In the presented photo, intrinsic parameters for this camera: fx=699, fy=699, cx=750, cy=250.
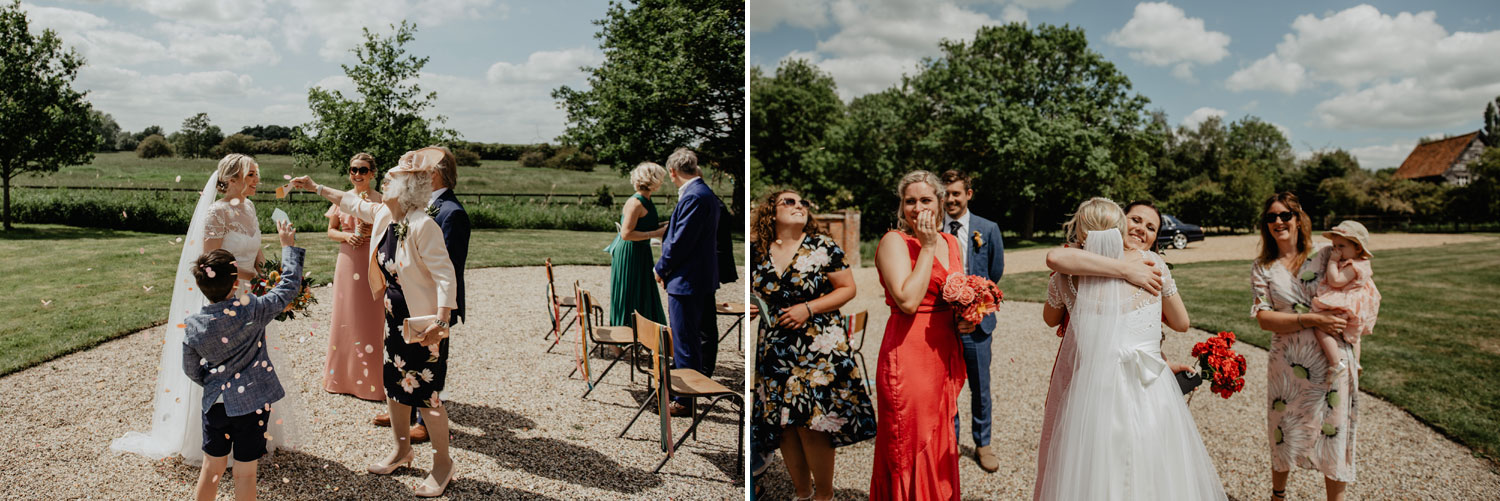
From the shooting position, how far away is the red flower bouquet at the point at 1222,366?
332cm

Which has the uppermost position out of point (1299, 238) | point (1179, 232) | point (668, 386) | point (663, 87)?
point (663, 87)

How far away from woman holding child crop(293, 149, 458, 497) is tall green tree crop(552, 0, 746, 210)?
6.40 feet

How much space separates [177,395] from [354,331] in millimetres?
1126

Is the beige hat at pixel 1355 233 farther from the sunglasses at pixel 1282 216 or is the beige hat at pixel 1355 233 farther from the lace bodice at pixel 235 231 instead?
the lace bodice at pixel 235 231

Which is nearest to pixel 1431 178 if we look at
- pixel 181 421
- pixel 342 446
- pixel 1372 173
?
pixel 1372 173

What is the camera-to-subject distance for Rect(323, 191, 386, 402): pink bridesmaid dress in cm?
462

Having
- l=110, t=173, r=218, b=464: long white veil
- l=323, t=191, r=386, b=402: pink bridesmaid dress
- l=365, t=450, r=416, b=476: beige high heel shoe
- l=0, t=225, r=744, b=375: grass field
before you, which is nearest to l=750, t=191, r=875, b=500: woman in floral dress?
l=365, t=450, r=416, b=476: beige high heel shoe

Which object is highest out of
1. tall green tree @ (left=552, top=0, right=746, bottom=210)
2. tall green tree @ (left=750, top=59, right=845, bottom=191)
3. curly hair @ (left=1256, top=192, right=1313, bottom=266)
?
tall green tree @ (left=750, top=59, right=845, bottom=191)

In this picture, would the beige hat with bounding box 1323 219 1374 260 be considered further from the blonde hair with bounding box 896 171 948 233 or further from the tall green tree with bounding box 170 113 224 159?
the tall green tree with bounding box 170 113 224 159

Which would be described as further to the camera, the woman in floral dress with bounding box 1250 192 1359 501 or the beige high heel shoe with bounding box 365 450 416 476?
the beige high heel shoe with bounding box 365 450 416 476

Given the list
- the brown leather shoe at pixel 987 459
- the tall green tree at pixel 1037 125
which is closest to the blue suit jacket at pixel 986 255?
the brown leather shoe at pixel 987 459

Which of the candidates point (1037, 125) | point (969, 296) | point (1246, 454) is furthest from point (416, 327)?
point (1037, 125)

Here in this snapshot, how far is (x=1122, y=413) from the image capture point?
9.30 feet

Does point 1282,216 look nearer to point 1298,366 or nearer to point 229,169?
point 1298,366
